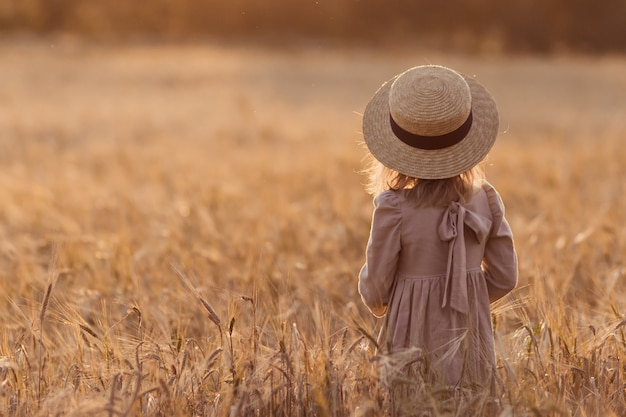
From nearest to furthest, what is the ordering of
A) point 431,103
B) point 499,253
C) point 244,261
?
point 431,103 → point 499,253 → point 244,261

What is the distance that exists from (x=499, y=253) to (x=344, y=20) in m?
37.3

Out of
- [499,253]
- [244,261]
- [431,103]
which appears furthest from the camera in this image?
[244,261]

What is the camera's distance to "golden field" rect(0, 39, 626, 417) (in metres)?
2.11

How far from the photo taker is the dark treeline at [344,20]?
3475 cm

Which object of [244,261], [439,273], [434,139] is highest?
[434,139]

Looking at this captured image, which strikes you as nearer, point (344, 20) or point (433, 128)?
point (433, 128)

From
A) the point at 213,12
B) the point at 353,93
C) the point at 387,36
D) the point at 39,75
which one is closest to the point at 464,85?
the point at 353,93

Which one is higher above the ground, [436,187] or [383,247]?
[436,187]

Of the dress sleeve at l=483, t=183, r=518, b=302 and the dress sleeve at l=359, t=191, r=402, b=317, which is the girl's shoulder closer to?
the dress sleeve at l=359, t=191, r=402, b=317

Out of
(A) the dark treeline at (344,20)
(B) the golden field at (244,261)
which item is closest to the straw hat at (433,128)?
(B) the golden field at (244,261)

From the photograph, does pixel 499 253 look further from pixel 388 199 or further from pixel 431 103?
pixel 431 103

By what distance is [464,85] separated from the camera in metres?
2.32

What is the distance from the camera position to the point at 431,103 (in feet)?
7.49

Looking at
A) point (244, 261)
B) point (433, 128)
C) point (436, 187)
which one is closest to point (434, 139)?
point (433, 128)
